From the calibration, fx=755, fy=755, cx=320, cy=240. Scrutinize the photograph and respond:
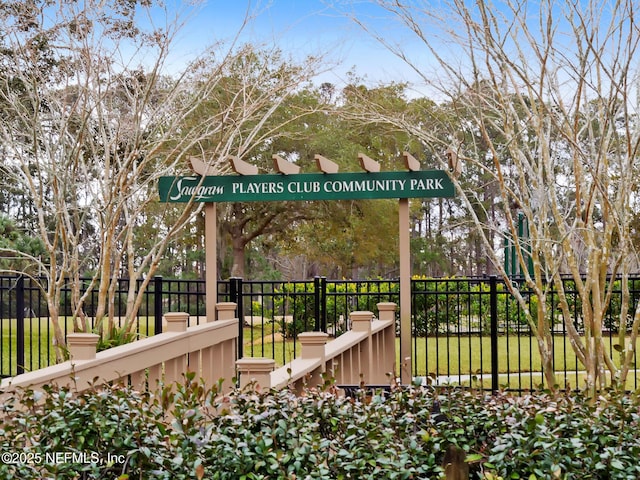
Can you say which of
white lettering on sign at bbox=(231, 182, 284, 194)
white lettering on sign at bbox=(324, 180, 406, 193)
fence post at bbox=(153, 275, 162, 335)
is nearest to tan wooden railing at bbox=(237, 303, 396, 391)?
white lettering on sign at bbox=(324, 180, 406, 193)

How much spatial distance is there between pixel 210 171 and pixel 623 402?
655 centimetres

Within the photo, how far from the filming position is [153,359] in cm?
505

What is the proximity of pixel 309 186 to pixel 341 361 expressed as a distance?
296 cm

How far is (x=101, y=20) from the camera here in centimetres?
974

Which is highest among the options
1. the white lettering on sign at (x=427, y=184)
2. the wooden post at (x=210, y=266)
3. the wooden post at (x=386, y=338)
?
the white lettering on sign at (x=427, y=184)

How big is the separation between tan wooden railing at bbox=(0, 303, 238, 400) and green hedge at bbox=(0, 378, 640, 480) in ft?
0.99

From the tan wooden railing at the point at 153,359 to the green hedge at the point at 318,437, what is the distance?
302mm

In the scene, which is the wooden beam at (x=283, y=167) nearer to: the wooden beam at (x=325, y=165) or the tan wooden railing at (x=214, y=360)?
the wooden beam at (x=325, y=165)

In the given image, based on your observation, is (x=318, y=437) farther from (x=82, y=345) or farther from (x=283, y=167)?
(x=283, y=167)

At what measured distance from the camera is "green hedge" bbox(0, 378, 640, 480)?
263cm

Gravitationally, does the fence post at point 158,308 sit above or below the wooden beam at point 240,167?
below

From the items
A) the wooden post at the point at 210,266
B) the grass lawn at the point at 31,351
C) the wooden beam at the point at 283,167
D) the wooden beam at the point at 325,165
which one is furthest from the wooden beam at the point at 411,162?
the grass lawn at the point at 31,351

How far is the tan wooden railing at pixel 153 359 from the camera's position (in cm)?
391

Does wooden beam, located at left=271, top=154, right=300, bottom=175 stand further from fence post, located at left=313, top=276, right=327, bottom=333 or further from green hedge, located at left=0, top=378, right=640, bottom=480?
green hedge, located at left=0, top=378, right=640, bottom=480
